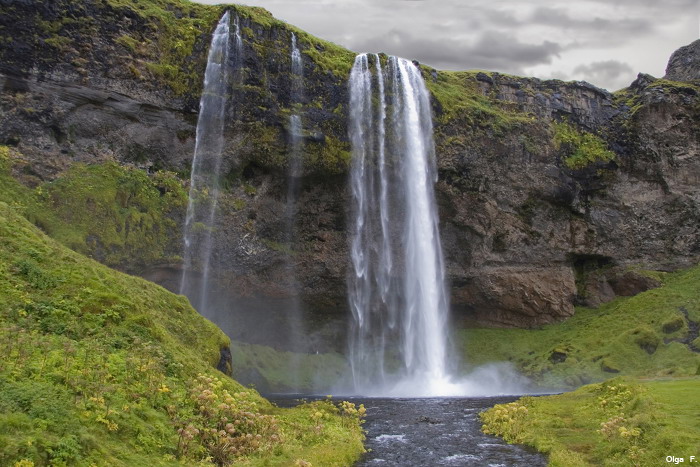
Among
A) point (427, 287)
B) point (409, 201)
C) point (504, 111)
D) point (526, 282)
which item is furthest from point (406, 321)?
point (504, 111)

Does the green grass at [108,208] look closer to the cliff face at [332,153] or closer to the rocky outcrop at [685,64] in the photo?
the cliff face at [332,153]

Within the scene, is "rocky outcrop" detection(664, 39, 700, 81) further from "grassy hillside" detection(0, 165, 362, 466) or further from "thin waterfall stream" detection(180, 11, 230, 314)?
"grassy hillside" detection(0, 165, 362, 466)

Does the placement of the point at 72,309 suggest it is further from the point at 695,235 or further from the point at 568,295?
the point at 695,235

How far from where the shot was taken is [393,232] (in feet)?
172

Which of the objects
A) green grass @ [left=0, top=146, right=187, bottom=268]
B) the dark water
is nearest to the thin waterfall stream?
green grass @ [left=0, top=146, right=187, bottom=268]

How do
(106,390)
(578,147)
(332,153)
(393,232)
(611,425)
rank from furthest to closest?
(578,147), (393,232), (332,153), (611,425), (106,390)

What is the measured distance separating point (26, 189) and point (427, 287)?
31.7 meters

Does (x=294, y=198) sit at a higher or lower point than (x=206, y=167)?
lower

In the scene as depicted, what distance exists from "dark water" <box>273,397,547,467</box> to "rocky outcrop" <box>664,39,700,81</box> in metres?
59.2

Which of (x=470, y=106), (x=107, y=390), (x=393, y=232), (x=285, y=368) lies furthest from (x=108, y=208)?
(x=470, y=106)

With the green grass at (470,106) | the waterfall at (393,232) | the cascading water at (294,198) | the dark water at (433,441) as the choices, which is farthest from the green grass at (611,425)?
the green grass at (470,106)

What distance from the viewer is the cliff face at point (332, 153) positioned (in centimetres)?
4191

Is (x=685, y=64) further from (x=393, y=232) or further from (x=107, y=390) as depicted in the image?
(x=107, y=390)

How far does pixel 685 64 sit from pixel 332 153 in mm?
50631
